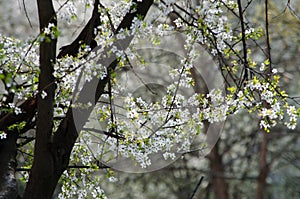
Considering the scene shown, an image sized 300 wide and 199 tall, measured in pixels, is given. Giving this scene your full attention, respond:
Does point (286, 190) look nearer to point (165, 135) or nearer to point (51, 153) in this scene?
point (165, 135)

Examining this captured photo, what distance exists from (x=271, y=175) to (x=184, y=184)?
4.57 feet

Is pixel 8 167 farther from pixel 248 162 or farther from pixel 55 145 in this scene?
pixel 248 162

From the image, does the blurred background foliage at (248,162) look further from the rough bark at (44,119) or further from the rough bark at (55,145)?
the rough bark at (44,119)

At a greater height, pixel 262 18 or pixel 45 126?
pixel 262 18

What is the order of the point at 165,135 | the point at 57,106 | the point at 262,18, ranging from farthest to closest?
1. the point at 262,18
2. the point at 165,135
3. the point at 57,106

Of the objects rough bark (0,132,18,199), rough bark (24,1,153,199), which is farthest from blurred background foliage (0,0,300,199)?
rough bark (24,1,153,199)

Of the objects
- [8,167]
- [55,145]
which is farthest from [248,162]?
[55,145]

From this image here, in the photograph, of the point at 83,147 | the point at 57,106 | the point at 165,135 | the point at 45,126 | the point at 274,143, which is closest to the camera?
the point at 45,126

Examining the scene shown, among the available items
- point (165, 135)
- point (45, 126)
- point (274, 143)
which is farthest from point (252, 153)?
point (45, 126)

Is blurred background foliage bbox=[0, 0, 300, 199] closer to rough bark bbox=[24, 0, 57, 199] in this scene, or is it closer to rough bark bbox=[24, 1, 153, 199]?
rough bark bbox=[24, 1, 153, 199]

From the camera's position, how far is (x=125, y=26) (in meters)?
2.25

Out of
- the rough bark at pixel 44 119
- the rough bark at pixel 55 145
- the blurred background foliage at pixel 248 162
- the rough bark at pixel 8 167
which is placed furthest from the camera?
the blurred background foliage at pixel 248 162

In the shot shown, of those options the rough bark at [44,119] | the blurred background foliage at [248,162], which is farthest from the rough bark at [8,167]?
the blurred background foliage at [248,162]

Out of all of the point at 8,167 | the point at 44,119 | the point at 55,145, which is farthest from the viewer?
the point at 8,167
